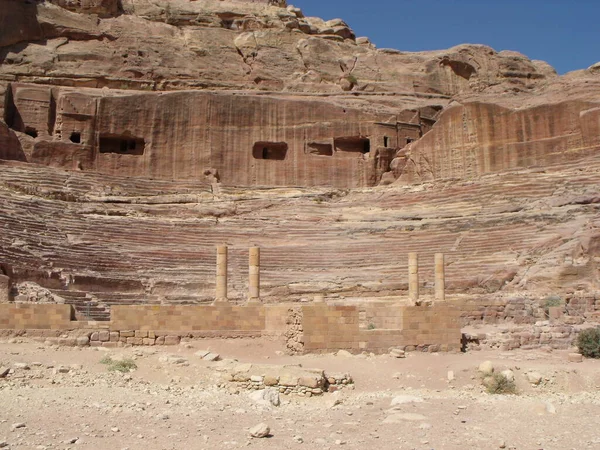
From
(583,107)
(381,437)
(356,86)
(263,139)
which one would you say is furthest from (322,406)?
(356,86)

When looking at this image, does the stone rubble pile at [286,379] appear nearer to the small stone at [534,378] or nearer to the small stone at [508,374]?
the small stone at [508,374]

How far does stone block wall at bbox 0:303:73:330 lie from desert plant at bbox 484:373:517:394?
7.34 meters

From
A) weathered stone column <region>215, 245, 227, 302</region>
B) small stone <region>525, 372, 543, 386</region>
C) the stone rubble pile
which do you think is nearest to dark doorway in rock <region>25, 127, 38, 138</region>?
weathered stone column <region>215, 245, 227, 302</region>

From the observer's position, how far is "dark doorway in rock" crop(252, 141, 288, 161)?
103ft

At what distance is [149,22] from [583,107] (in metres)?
Result: 22.4

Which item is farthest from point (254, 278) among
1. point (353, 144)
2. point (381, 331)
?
point (353, 144)

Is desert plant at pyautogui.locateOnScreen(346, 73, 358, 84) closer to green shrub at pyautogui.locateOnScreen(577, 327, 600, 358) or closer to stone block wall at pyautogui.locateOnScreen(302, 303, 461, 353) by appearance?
stone block wall at pyautogui.locateOnScreen(302, 303, 461, 353)

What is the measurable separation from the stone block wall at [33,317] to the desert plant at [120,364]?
2052 millimetres

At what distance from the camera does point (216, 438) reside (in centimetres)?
751

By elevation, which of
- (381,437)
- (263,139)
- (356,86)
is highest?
(356,86)

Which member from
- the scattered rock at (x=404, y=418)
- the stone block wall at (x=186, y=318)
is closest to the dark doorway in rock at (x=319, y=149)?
the stone block wall at (x=186, y=318)

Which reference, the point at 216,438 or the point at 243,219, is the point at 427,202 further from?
the point at 216,438

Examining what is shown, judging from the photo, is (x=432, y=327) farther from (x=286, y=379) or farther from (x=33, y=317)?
(x=33, y=317)

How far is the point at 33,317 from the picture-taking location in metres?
13.1
